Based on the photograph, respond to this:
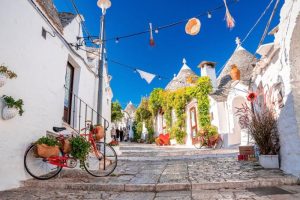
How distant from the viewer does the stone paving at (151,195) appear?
3.44 meters

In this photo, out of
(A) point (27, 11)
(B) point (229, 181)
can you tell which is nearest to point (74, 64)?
(A) point (27, 11)

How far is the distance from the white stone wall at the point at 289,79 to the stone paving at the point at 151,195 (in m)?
0.86

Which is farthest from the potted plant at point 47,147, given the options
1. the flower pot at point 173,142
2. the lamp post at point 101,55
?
the flower pot at point 173,142

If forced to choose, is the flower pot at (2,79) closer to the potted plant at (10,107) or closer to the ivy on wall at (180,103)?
the potted plant at (10,107)

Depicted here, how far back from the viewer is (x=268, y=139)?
215 inches

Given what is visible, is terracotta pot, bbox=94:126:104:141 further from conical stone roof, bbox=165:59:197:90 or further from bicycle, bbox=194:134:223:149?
conical stone roof, bbox=165:59:197:90

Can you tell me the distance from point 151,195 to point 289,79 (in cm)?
322

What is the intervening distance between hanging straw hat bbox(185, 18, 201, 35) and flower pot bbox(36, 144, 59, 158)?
15.4ft

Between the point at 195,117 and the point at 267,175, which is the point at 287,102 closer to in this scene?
the point at 267,175

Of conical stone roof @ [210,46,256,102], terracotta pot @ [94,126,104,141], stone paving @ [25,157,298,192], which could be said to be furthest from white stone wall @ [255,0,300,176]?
conical stone roof @ [210,46,256,102]

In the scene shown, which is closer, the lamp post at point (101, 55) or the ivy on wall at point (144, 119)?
the lamp post at point (101, 55)

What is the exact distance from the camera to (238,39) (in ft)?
54.2

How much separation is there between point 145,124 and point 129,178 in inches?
769

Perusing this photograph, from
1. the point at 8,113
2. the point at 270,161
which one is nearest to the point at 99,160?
the point at 8,113
